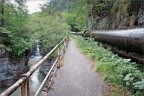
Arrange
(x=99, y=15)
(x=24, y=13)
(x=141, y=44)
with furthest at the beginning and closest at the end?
(x=24, y=13) → (x=99, y=15) → (x=141, y=44)

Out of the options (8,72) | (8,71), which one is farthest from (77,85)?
(8,71)

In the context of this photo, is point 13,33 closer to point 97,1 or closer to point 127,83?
point 97,1

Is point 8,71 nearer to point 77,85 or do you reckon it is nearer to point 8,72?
point 8,72

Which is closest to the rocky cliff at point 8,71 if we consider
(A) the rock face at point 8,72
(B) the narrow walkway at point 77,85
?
(A) the rock face at point 8,72

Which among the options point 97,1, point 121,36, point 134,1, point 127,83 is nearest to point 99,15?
point 97,1

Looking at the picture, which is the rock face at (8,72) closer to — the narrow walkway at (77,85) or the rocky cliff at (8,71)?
the rocky cliff at (8,71)

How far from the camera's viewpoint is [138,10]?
11148 mm

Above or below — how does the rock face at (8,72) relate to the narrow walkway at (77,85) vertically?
below

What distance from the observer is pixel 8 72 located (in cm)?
2211

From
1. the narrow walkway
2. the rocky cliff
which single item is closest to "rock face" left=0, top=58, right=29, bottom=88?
the rocky cliff

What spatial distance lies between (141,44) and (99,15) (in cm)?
1912

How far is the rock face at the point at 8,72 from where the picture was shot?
20342 mm

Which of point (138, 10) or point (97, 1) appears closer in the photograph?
point (138, 10)

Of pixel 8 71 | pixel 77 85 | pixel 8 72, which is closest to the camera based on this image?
pixel 77 85
